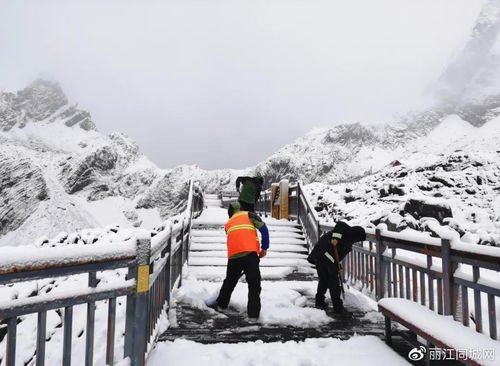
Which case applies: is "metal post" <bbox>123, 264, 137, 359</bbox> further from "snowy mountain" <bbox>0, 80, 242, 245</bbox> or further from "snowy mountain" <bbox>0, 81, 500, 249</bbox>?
"snowy mountain" <bbox>0, 81, 500, 249</bbox>

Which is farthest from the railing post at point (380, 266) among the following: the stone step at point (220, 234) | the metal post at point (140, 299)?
the stone step at point (220, 234)

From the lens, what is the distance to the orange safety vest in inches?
186

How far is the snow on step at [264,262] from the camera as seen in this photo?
26.2 feet

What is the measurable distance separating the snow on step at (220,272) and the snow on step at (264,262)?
0.60ft

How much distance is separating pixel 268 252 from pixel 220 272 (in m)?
1.82

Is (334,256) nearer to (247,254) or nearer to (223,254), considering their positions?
(247,254)

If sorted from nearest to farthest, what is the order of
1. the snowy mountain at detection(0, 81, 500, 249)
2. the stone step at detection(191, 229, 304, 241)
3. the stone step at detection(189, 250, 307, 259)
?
the stone step at detection(189, 250, 307, 259) < the stone step at detection(191, 229, 304, 241) < the snowy mountain at detection(0, 81, 500, 249)

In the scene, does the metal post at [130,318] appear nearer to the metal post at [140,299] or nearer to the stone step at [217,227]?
the metal post at [140,299]

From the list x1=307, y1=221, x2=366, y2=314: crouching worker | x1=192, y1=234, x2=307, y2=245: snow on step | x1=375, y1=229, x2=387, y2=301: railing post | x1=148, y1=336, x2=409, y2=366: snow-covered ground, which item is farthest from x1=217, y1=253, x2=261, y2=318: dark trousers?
x1=192, y1=234, x2=307, y2=245: snow on step

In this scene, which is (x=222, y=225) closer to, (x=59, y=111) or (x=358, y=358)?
(x=358, y=358)

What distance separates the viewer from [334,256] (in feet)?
16.5

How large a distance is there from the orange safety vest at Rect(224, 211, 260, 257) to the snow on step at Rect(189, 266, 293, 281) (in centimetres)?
263

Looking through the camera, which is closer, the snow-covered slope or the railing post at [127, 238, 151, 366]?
the railing post at [127, 238, 151, 366]

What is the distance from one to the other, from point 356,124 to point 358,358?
287 ft
